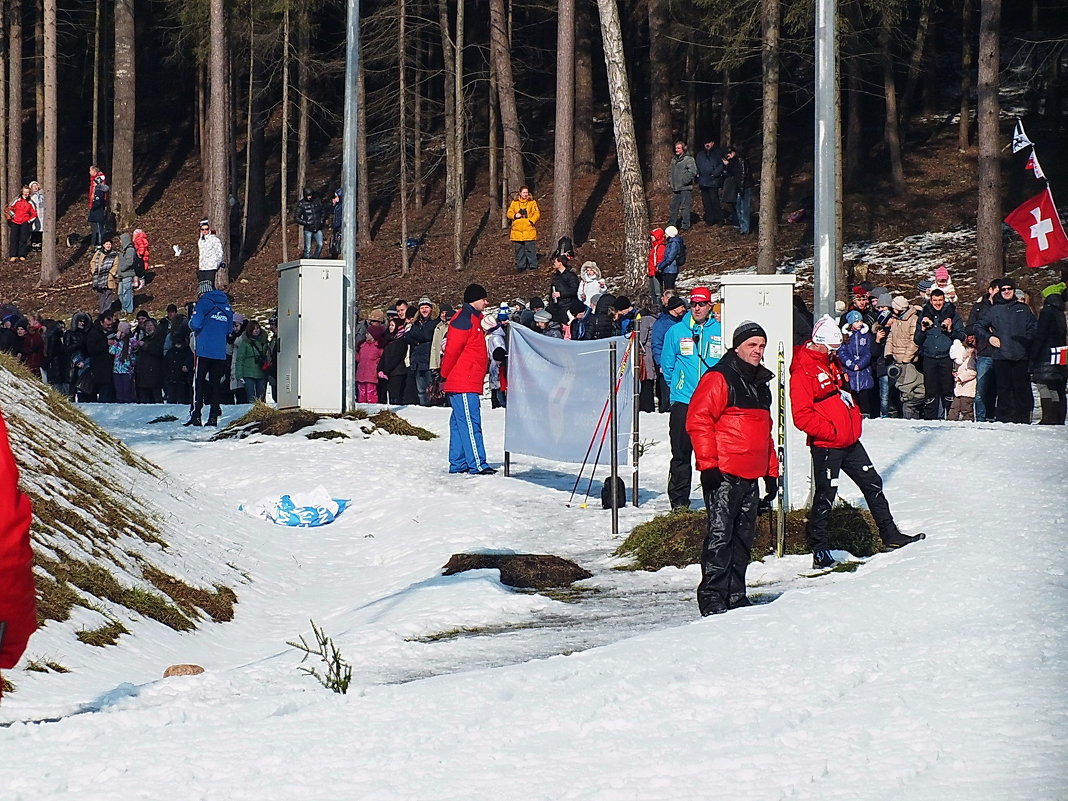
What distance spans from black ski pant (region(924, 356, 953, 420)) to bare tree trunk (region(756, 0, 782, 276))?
31.8 ft

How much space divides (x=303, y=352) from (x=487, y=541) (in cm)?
740

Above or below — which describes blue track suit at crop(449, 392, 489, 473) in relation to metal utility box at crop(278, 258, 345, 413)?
below

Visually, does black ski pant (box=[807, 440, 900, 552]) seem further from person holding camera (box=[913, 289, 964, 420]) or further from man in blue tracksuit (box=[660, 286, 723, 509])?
person holding camera (box=[913, 289, 964, 420])

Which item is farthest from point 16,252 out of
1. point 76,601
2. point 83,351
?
point 76,601

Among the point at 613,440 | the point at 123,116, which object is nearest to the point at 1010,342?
the point at 613,440

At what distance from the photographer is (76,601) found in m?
9.52

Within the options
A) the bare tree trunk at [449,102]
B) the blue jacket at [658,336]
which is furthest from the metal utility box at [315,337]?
the bare tree trunk at [449,102]

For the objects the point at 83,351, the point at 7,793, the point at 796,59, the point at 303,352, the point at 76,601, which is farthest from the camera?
the point at 796,59

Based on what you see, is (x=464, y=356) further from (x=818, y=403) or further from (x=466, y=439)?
(x=818, y=403)

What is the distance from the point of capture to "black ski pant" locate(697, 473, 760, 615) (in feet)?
30.9

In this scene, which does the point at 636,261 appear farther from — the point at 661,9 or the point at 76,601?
the point at 76,601

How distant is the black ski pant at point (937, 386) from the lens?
19.5 metres

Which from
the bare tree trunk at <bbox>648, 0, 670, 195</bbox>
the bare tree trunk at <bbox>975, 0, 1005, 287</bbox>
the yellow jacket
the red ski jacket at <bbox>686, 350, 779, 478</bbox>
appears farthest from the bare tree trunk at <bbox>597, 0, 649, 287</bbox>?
the red ski jacket at <bbox>686, 350, 779, 478</bbox>

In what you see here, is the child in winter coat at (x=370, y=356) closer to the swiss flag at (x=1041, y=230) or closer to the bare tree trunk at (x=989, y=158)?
the swiss flag at (x=1041, y=230)
